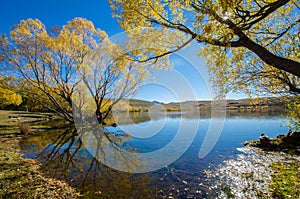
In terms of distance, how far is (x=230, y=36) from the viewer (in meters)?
4.25

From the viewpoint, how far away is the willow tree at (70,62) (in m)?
17.7

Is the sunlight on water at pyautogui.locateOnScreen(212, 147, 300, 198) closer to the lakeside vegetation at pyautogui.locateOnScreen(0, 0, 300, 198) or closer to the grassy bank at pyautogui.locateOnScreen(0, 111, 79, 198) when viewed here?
the lakeside vegetation at pyautogui.locateOnScreen(0, 0, 300, 198)

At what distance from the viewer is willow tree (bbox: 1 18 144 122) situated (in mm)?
17719

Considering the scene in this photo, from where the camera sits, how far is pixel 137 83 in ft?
75.9

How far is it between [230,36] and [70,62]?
64.0ft

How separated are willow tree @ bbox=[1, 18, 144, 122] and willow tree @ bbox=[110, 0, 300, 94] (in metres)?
10.7

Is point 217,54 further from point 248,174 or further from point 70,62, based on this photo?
point 70,62

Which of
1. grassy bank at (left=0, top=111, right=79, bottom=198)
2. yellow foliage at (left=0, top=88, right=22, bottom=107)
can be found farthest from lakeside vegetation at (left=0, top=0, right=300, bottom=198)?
yellow foliage at (left=0, top=88, right=22, bottom=107)

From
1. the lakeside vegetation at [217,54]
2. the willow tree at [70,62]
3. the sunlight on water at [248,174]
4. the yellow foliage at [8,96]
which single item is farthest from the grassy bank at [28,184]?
the yellow foliage at [8,96]

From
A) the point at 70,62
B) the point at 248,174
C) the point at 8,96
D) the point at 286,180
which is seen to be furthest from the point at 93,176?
the point at 8,96

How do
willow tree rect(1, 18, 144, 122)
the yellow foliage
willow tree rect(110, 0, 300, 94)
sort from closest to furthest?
willow tree rect(110, 0, 300, 94), willow tree rect(1, 18, 144, 122), the yellow foliage

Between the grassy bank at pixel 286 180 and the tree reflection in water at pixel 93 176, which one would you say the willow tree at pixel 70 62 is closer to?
the tree reflection in water at pixel 93 176

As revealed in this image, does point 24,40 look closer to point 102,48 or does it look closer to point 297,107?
point 102,48

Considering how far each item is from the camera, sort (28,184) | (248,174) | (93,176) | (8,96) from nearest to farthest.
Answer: (28,184) < (248,174) < (93,176) < (8,96)
